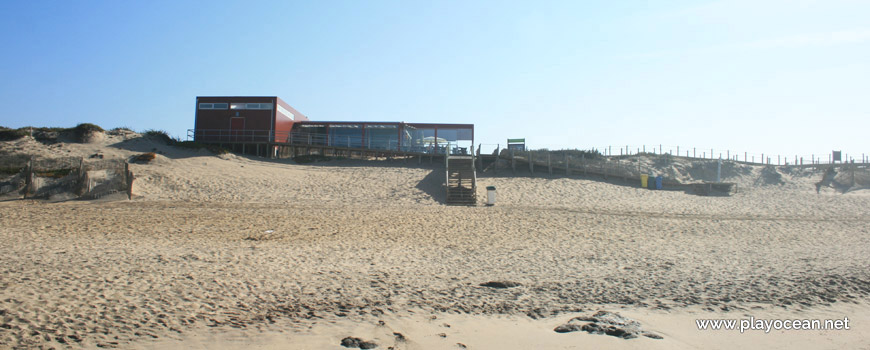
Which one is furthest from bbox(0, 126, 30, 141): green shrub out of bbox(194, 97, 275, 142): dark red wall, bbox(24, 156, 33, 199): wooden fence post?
bbox(24, 156, 33, 199): wooden fence post

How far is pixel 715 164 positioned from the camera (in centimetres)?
3372

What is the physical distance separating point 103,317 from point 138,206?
11.5 metres

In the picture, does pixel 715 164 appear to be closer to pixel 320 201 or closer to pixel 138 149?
pixel 320 201

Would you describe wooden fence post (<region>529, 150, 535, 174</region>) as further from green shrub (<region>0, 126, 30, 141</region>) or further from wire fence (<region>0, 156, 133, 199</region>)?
green shrub (<region>0, 126, 30, 141</region>)

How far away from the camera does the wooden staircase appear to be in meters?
19.7

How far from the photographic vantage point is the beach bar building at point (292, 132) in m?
28.9

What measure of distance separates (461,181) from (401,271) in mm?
13556

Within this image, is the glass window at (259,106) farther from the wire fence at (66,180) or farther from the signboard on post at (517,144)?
the signboard on post at (517,144)

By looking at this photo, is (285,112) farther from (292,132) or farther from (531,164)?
(531,164)

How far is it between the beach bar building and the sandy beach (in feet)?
32.3

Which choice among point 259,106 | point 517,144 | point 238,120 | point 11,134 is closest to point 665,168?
point 517,144

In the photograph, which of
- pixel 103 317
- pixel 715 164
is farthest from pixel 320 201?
pixel 715 164

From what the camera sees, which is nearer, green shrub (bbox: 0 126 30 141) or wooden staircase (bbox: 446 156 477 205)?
wooden staircase (bbox: 446 156 477 205)

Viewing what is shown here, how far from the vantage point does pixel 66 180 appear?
58.8 feet
